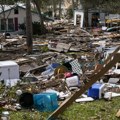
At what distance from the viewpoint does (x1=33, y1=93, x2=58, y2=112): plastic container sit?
10438 mm

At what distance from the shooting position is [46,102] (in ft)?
34.3

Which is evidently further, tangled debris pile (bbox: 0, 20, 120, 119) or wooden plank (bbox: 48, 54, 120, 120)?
tangled debris pile (bbox: 0, 20, 120, 119)

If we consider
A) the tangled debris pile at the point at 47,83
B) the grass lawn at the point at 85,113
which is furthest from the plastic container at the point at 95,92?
the grass lawn at the point at 85,113

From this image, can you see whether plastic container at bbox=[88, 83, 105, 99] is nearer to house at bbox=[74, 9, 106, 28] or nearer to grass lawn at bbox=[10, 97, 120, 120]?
grass lawn at bbox=[10, 97, 120, 120]

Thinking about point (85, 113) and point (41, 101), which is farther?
point (41, 101)

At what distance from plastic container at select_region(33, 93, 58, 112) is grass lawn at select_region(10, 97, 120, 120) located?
0.25m

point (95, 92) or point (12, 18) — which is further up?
point (12, 18)

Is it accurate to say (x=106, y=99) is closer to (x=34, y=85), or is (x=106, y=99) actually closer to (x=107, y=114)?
(x=107, y=114)

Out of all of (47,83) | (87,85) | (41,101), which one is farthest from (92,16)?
(87,85)

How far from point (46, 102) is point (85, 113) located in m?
1.17

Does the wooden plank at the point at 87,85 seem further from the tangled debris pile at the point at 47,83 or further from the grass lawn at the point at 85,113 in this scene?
the tangled debris pile at the point at 47,83

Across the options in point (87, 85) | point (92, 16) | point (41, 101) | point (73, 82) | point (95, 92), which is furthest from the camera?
point (92, 16)

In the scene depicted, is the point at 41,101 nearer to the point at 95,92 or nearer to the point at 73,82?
the point at 95,92

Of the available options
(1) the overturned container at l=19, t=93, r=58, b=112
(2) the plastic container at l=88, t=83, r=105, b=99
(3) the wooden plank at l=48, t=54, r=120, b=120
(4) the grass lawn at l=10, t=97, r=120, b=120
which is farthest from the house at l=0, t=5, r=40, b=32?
(3) the wooden plank at l=48, t=54, r=120, b=120
